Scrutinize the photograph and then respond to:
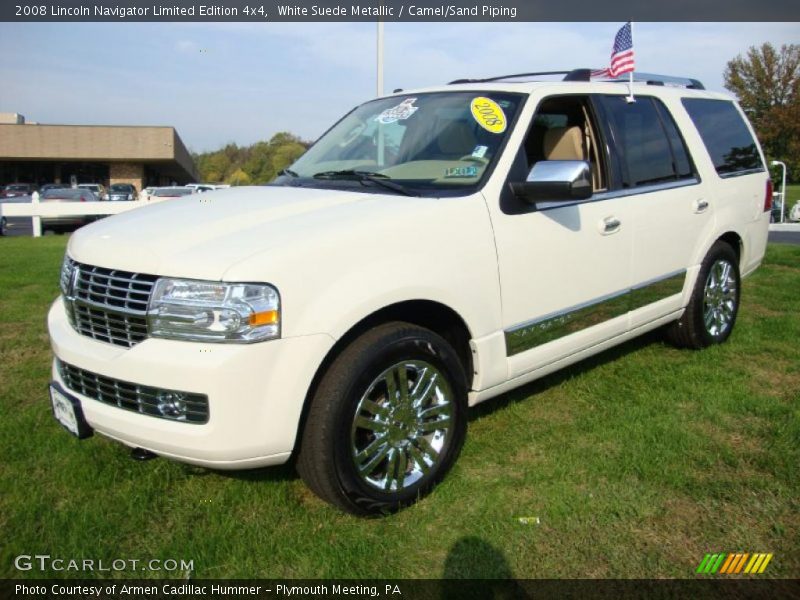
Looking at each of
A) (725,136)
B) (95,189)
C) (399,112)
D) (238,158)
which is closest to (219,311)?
(399,112)

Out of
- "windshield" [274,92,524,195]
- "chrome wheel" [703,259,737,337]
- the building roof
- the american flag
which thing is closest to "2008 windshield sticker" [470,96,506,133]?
"windshield" [274,92,524,195]

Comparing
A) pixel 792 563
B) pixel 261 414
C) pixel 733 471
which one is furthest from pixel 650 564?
pixel 261 414

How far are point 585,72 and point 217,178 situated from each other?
84888mm

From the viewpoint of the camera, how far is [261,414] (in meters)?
2.62

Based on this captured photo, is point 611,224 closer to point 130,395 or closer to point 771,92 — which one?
point 130,395

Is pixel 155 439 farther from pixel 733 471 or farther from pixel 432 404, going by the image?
pixel 733 471

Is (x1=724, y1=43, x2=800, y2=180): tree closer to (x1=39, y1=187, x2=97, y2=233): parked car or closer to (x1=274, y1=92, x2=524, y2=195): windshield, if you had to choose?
(x1=39, y1=187, x2=97, y2=233): parked car

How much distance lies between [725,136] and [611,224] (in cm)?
206

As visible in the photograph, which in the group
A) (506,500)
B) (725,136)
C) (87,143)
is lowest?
(506,500)

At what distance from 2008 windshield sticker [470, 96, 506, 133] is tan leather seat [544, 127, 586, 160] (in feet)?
2.15

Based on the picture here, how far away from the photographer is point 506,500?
3.15 meters

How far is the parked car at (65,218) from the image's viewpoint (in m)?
19.8

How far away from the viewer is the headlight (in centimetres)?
256

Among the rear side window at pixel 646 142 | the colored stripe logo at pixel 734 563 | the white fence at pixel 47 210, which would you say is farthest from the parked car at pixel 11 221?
the colored stripe logo at pixel 734 563
